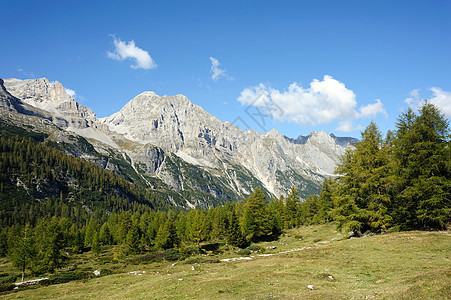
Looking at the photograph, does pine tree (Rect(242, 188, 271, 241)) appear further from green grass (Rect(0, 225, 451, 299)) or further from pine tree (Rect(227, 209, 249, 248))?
green grass (Rect(0, 225, 451, 299))

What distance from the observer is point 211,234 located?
9788cm

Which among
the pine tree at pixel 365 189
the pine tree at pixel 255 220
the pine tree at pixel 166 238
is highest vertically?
the pine tree at pixel 365 189

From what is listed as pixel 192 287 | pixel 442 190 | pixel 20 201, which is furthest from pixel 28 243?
pixel 20 201

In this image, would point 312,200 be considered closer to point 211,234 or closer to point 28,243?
point 211,234

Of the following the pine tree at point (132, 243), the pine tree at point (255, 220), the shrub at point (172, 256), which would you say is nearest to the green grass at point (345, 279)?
the shrub at point (172, 256)

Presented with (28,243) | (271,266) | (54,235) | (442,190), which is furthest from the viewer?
(54,235)

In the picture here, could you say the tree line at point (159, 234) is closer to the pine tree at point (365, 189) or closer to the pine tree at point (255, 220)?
the pine tree at point (255, 220)

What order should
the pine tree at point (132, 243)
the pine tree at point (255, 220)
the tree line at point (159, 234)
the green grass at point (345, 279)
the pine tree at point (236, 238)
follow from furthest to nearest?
the pine tree at point (132, 243) → the pine tree at point (255, 220) → the pine tree at point (236, 238) → the tree line at point (159, 234) → the green grass at point (345, 279)

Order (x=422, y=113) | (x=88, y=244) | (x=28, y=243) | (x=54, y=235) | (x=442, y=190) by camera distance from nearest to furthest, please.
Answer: (x=442, y=190)
(x=422, y=113)
(x=28, y=243)
(x=54, y=235)
(x=88, y=244)

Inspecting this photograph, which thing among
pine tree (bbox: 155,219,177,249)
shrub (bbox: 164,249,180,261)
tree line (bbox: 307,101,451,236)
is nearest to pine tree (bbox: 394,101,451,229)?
tree line (bbox: 307,101,451,236)

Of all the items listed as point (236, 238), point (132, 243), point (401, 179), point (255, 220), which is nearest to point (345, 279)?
point (401, 179)

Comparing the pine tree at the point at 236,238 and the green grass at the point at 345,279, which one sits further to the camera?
Result: the pine tree at the point at 236,238

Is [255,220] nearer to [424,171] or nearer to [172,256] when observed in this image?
[172,256]

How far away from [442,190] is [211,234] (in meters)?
79.3
